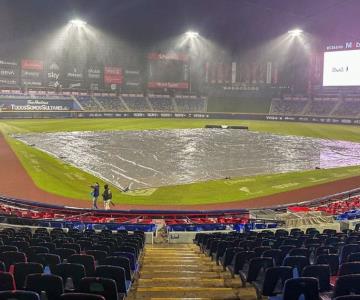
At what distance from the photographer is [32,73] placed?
9119 centimetres

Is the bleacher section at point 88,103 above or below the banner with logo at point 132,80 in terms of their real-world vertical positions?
below

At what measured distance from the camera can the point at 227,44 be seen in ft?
360

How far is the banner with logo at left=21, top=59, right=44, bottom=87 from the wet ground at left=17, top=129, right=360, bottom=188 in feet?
116

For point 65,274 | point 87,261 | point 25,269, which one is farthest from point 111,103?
point 65,274

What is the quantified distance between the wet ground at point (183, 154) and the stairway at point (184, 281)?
19.0 meters

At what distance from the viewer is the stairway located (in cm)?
812

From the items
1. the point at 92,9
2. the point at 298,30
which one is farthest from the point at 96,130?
the point at 298,30

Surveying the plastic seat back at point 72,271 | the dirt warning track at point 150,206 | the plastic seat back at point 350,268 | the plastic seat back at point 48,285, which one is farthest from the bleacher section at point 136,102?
the plastic seat back at point 48,285

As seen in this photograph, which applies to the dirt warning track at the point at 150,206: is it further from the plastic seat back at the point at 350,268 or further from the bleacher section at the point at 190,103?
the bleacher section at the point at 190,103

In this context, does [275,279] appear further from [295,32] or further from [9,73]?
[295,32]

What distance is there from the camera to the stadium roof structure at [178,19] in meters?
89.1

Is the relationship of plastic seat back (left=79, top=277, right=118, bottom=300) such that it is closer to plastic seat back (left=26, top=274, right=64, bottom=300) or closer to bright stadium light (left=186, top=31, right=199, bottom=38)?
plastic seat back (left=26, top=274, right=64, bottom=300)

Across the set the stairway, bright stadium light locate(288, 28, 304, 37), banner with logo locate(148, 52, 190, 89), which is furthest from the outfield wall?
the stairway

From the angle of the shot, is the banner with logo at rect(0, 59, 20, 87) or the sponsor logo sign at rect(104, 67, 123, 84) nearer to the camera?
the banner with logo at rect(0, 59, 20, 87)
